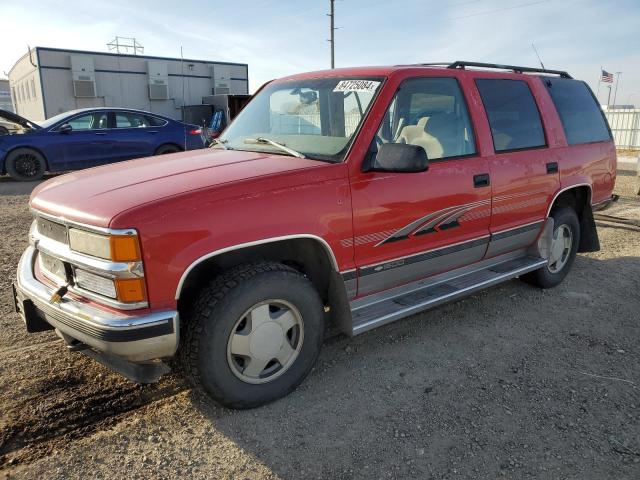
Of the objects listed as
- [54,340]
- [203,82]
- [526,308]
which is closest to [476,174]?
[526,308]

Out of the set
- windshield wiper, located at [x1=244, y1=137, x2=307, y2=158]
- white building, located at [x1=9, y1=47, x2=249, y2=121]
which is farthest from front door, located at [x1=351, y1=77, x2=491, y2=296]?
white building, located at [x1=9, y1=47, x2=249, y2=121]

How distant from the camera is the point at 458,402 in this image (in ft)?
9.68

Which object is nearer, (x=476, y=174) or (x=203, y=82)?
(x=476, y=174)

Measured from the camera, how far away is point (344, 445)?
2.57 meters

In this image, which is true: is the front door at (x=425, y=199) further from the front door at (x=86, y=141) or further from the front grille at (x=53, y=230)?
the front door at (x=86, y=141)

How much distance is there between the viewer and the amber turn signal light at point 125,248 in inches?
89.6

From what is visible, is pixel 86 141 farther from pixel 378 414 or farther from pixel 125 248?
pixel 378 414

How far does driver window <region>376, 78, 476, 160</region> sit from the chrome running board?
947 millimetres

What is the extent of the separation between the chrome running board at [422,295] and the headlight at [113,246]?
1397 millimetres

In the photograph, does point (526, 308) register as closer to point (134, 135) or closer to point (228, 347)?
point (228, 347)

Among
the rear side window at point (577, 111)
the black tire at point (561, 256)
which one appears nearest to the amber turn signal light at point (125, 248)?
the black tire at point (561, 256)

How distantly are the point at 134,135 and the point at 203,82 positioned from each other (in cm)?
1555

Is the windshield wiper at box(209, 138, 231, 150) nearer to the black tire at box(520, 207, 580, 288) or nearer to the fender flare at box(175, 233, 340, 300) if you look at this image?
the fender flare at box(175, 233, 340, 300)

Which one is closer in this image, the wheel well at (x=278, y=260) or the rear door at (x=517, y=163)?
the wheel well at (x=278, y=260)
